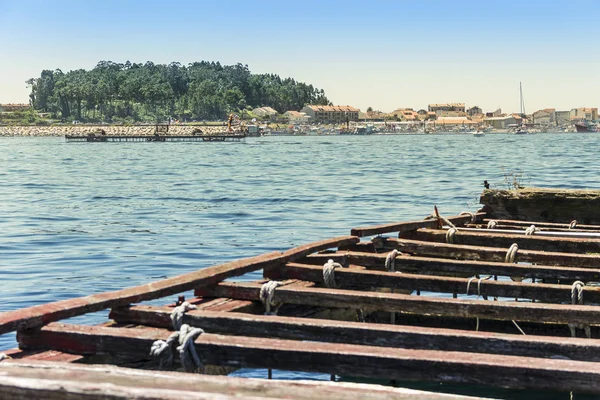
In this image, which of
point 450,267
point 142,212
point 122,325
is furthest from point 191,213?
point 122,325

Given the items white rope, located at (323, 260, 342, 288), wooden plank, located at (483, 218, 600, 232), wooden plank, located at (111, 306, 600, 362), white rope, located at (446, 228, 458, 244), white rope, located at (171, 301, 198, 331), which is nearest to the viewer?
wooden plank, located at (111, 306, 600, 362)

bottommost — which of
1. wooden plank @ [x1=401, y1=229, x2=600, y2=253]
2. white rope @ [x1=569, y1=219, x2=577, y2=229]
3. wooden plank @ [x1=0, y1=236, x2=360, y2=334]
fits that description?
white rope @ [x1=569, y1=219, x2=577, y2=229]

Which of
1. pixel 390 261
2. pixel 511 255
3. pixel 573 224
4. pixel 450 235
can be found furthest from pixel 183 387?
pixel 573 224

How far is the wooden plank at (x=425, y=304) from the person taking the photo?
6.49 m

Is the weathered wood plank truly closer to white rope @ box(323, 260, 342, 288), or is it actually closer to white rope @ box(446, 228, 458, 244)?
white rope @ box(446, 228, 458, 244)

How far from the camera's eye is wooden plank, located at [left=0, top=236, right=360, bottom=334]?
5.79 m

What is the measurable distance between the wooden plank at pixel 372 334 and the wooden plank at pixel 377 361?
0.39m

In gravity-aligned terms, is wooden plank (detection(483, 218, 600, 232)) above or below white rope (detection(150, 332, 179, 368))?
below

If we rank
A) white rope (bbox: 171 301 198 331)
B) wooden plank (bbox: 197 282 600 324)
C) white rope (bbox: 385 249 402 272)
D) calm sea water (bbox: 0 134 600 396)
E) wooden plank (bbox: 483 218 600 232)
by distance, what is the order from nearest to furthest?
1. white rope (bbox: 171 301 198 331)
2. wooden plank (bbox: 197 282 600 324)
3. white rope (bbox: 385 249 402 272)
4. wooden plank (bbox: 483 218 600 232)
5. calm sea water (bbox: 0 134 600 396)

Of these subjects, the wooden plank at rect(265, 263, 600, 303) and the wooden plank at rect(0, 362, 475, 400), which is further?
the wooden plank at rect(265, 263, 600, 303)

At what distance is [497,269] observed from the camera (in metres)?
8.84

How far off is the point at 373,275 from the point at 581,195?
22.7 ft

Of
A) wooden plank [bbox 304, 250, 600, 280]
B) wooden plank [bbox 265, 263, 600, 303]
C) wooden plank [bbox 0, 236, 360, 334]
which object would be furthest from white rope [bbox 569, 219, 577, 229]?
wooden plank [bbox 0, 236, 360, 334]

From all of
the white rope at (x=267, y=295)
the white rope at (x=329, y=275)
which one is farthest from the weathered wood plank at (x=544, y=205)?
the white rope at (x=267, y=295)
